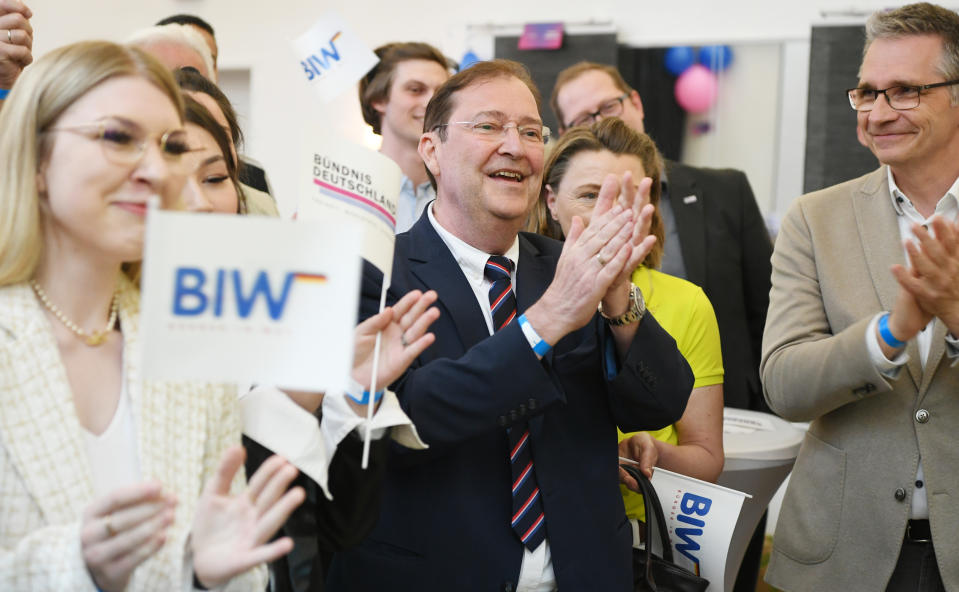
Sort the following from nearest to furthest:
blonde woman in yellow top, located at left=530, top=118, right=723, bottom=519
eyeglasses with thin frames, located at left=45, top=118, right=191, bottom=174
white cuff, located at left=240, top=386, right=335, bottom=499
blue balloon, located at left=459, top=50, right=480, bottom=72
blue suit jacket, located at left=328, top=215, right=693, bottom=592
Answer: eyeglasses with thin frames, located at left=45, top=118, right=191, bottom=174
white cuff, located at left=240, top=386, right=335, bottom=499
blue suit jacket, located at left=328, top=215, right=693, bottom=592
blonde woman in yellow top, located at left=530, top=118, right=723, bottom=519
blue balloon, located at left=459, top=50, right=480, bottom=72

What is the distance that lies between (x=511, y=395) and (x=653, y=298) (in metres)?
1.03

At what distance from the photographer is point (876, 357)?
213 centimetres

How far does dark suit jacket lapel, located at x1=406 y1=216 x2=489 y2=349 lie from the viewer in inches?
81.4

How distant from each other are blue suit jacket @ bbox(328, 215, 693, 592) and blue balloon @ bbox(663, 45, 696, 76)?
14.3ft

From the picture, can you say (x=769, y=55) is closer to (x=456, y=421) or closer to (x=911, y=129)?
(x=911, y=129)

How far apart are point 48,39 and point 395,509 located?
6.32 meters

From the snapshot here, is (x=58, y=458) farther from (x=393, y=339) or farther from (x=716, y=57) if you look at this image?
(x=716, y=57)

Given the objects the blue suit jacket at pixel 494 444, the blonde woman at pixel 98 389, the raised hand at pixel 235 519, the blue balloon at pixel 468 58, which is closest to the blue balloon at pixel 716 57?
the blue balloon at pixel 468 58

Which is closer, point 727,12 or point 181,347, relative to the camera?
point 181,347

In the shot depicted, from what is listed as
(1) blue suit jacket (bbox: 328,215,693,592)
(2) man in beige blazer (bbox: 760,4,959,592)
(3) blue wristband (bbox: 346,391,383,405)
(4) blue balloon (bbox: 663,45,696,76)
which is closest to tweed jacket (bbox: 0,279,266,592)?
(3) blue wristband (bbox: 346,391,383,405)

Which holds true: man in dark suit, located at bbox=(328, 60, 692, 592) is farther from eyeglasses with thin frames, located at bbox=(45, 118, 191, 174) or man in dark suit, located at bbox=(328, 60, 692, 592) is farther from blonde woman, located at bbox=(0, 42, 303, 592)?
eyeglasses with thin frames, located at bbox=(45, 118, 191, 174)

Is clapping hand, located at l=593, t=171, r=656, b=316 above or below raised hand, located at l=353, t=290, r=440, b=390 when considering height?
above

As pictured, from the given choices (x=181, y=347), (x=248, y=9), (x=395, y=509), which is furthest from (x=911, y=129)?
(x=248, y=9)

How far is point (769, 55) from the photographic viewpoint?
237 inches
